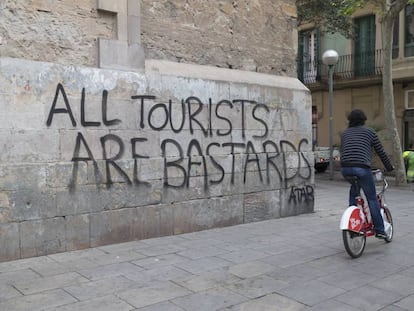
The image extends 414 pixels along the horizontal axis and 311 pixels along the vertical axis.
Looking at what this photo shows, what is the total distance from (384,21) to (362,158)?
30.3ft

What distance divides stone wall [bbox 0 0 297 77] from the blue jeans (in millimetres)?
2869

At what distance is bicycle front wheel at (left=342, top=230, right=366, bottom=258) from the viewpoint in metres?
5.50

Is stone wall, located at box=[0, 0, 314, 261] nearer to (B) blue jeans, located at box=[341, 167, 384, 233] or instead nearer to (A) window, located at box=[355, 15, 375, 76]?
(B) blue jeans, located at box=[341, 167, 384, 233]

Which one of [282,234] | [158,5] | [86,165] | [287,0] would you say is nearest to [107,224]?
[86,165]

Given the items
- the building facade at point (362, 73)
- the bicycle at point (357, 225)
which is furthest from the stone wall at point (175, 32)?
the building facade at point (362, 73)

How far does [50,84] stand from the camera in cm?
559

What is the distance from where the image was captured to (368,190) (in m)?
5.88

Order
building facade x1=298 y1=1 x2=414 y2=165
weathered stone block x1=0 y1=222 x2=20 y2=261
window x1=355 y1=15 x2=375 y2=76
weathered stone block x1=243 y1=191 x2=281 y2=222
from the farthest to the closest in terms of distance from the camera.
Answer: window x1=355 y1=15 x2=375 y2=76
building facade x1=298 y1=1 x2=414 y2=165
weathered stone block x1=243 y1=191 x2=281 y2=222
weathered stone block x1=0 y1=222 x2=20 y2=261

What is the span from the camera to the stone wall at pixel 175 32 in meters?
5.54

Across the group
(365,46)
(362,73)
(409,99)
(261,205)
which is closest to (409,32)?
(365,46)

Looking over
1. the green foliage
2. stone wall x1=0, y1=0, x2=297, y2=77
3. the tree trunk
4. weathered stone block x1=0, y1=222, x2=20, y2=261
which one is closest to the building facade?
the green foliage

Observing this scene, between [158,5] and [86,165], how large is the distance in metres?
2.54

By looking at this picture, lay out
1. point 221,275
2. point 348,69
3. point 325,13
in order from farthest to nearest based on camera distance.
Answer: point 348,69 < point 325,13 < point 221,275

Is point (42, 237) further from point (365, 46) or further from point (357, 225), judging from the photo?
point (365, 46)
